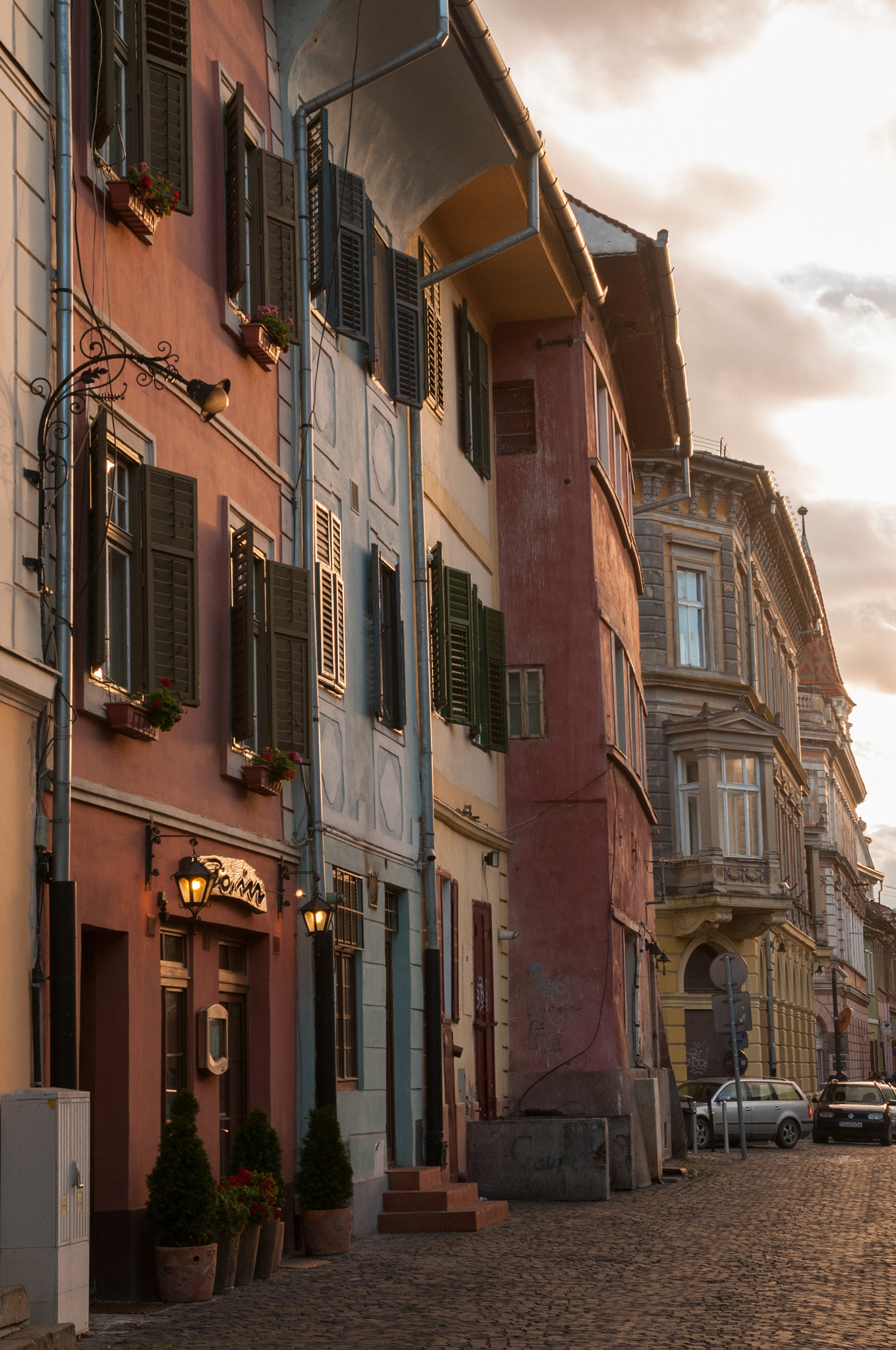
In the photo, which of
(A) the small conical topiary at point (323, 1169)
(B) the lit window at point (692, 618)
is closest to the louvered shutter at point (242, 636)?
(A) the small conical topiary at point (323, 1169)

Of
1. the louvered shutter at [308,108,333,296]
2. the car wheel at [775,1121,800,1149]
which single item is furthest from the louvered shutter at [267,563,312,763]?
the car wheel at [775,1121,800,1149]

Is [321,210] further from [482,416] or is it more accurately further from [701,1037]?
[701,1037]

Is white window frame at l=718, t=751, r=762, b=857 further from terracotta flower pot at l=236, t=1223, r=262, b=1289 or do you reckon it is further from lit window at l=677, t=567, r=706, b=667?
terracotta flower pot at l=236, t=1223, r=262, b=1289

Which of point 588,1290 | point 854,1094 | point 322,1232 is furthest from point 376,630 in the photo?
point 854,1094

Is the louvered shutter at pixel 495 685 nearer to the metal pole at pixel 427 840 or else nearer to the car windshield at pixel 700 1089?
the metal pole at pixel 427 840

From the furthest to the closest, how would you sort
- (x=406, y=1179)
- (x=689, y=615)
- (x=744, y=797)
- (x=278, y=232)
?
1. (x=689, y=615)
2. (x=744, y=797)
3. (x=406, y=1179)
4. (x=278, y=232)

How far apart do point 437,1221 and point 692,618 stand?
3134cm

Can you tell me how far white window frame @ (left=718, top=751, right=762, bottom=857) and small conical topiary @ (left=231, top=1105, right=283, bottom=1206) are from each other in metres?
32.2

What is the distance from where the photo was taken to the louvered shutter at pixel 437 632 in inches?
818

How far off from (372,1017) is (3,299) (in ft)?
29.0

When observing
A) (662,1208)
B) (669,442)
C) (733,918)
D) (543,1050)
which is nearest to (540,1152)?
(662,1208)

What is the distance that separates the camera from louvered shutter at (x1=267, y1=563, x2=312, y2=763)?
14.9 meters

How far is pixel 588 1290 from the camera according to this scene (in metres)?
12.1

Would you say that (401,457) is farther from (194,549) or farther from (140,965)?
(140,965)
